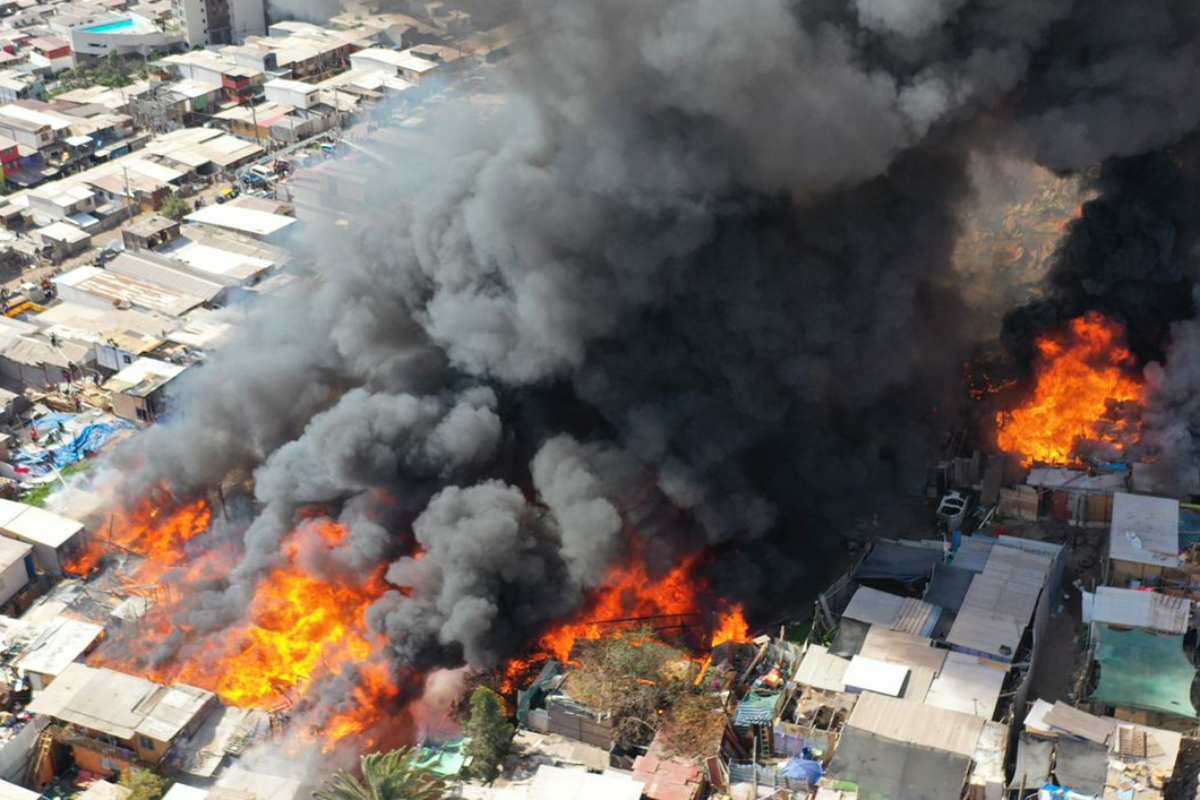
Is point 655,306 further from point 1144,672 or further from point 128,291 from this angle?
point 128,291

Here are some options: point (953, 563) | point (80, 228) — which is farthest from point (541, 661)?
point (80, 228)

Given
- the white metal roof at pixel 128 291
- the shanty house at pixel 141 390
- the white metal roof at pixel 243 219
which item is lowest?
the shanty house at pixel 141 390

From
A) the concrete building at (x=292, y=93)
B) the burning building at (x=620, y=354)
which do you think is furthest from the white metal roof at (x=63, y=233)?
the burning building at (x=620, y=354)

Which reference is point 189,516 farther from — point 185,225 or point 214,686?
point 185,225

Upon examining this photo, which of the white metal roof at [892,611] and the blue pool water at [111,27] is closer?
the white metal roof at [892,611]

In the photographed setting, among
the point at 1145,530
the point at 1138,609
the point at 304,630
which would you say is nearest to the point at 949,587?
the point at 1138,609

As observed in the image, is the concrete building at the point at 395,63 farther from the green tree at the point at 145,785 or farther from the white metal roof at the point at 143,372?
the green tree at the point at 145,785

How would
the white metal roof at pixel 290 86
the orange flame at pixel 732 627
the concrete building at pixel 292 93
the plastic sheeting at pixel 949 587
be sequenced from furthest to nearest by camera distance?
the white metal roof at pixel 290 86
the concrete building at pixel 292 93
the plastic sheeting at pixel 949 587
the orange flame at pixel 732 627

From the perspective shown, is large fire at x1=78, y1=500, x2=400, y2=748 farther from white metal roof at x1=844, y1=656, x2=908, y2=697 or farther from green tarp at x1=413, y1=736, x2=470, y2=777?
white metal roof at x1=844, y1=656, x2=908, y2=697
